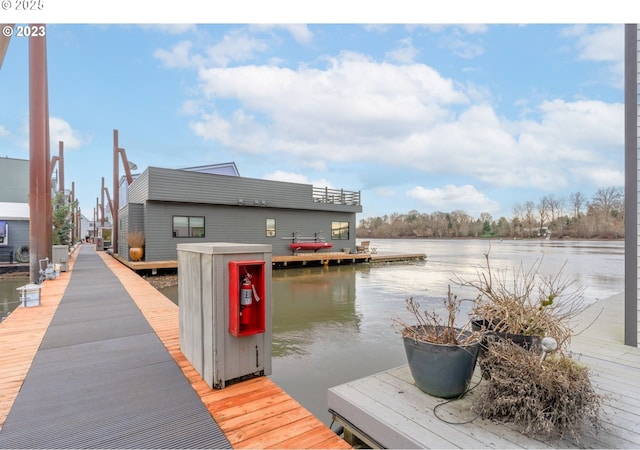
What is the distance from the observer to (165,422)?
199 cm

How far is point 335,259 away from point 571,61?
11.5 m

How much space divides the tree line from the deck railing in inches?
1484

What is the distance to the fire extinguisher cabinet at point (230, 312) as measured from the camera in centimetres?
241

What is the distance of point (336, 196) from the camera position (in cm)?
1786


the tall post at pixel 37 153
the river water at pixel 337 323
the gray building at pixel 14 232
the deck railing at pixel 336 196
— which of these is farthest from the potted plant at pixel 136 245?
the deck railing at pixel 336 196

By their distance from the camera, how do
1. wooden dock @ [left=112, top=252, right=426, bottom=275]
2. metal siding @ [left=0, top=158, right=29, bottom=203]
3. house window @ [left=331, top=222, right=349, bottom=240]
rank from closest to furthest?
1. wooden dock @ [left=112, top=252, right=426, bottom=275]
2. metal siding @ [left=0, top=158, right=29, bottom=203]
3. house window @ [left=331, top=222, right=349, bottom=240]

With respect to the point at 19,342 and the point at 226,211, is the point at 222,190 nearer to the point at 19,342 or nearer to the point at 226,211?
the point at 226,211

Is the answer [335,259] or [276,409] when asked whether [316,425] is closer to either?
[276,409]

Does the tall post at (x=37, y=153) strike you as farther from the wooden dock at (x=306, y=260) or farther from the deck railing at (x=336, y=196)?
the deck railing at (x=336, y=196)

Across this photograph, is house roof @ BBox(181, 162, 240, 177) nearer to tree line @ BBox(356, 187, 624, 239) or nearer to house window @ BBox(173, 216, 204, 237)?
house window @ BBox(173, 216, 204, 237)

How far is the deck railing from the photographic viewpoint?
1694 centimetres

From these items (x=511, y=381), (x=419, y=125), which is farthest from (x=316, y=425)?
(x=419, y=125)

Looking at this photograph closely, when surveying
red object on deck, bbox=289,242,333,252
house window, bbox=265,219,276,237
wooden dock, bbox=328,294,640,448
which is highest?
house window, bbox=265,219,276,237

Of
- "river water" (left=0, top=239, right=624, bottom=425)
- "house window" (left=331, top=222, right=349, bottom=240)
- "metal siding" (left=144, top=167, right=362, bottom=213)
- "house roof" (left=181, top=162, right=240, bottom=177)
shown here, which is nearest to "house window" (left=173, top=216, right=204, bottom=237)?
"metal siding" (left=144, top=167, right=362, bottom=213)
